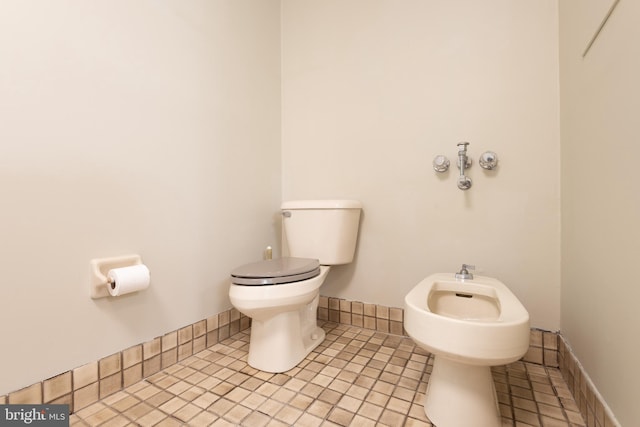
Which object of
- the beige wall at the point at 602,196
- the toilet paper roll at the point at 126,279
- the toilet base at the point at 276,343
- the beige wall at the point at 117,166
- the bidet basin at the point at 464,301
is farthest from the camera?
the toilet base at the point at 276,343

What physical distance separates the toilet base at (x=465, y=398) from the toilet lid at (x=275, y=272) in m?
0.59

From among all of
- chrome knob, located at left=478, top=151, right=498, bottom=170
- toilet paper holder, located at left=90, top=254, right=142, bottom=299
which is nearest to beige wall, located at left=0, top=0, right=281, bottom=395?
toilet paper holder, located at left=90, top=254, right=142, bottom=299

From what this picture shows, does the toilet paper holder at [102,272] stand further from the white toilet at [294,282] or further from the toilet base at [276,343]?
the toilet base at [276,343]

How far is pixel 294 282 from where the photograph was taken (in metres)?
1.17

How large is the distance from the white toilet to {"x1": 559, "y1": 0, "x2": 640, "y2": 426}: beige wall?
34.6 inches

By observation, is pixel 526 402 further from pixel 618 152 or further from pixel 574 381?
pixel 618 152

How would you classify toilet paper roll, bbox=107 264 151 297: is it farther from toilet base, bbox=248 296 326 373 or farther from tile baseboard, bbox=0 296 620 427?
toilet base, bbox=248 296 326 373

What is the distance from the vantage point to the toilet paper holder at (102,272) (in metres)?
0.94

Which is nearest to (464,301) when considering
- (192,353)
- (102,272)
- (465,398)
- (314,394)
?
(465,398)

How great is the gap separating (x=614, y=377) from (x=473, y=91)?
1127mm

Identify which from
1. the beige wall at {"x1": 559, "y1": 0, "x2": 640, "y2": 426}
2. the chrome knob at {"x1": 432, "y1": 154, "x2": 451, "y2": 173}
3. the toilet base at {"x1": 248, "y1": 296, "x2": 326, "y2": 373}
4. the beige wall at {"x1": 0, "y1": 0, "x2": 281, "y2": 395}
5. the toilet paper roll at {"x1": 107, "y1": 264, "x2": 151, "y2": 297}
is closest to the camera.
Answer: the beige wall at {"x1": 559, "y1": 0, "x2": 640, "y2": 426}

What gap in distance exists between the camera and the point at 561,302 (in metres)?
1.18

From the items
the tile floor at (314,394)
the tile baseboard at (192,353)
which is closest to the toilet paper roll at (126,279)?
the tile baseboard at (192,353)

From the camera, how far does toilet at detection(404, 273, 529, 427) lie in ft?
2.36
